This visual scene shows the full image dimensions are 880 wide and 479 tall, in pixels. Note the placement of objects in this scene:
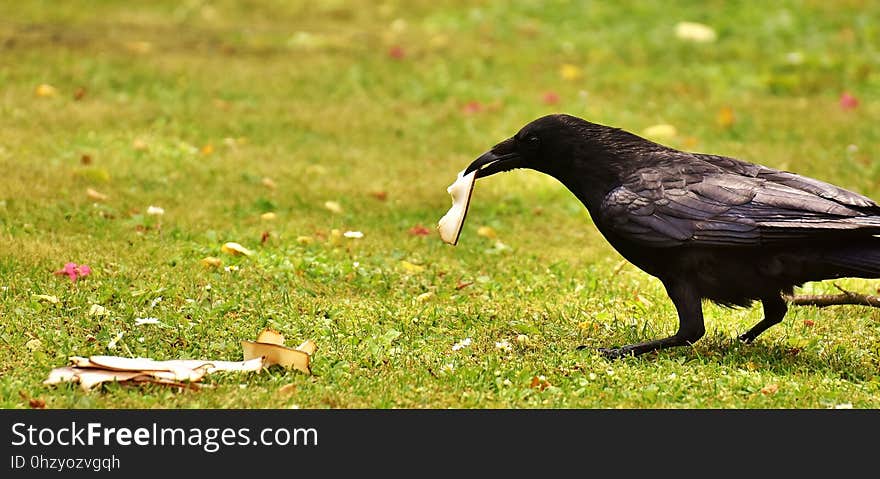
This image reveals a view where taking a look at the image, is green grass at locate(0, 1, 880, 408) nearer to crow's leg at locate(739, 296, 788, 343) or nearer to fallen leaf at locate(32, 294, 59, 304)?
fallen leaf at locate(32, 294, 59, 304)

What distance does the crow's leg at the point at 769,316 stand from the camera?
6281 millimetres

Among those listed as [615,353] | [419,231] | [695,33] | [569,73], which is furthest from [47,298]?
[695,33]

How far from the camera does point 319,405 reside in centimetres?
532

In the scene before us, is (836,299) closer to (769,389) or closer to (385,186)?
(769,389)

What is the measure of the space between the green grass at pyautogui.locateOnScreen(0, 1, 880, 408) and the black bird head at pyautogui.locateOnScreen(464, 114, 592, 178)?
2.79 ft

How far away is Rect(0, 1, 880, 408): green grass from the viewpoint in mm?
5891

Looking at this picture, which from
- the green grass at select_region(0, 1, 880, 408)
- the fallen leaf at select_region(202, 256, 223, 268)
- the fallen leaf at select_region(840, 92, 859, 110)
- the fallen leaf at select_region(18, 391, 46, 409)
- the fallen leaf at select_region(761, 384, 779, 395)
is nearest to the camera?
the fallen leaf at select_region(18, 391, 46, 409)

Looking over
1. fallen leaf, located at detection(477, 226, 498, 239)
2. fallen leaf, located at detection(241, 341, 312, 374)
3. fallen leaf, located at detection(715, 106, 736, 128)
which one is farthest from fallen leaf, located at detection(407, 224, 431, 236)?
fallen leaf, located at detection(715, 106, 736, 128)

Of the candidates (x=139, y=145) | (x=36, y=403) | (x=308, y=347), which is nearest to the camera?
(x=36, y=403)

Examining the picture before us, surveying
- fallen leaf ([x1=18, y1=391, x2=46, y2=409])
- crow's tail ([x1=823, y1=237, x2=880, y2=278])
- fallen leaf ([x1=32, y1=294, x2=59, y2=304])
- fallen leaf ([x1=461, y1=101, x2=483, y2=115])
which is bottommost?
fallen leaf ([x1=32, y1=294, x2=59, y2=304])

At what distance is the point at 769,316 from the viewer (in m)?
6.39

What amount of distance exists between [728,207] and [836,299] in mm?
1284
